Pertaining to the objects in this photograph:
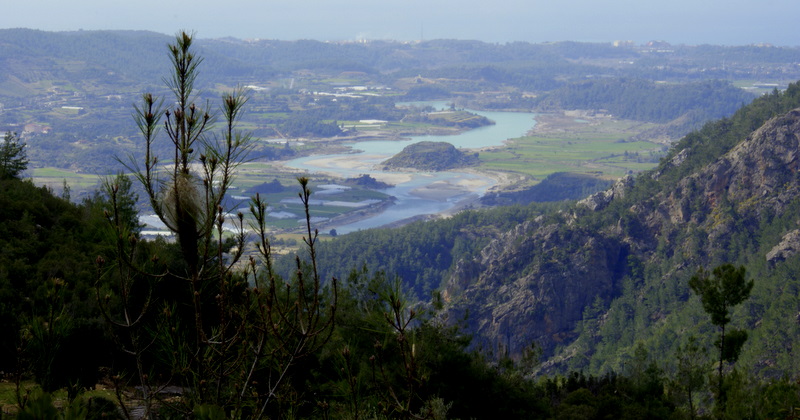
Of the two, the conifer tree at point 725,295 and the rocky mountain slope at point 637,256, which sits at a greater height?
the conifer tree at point 725,295

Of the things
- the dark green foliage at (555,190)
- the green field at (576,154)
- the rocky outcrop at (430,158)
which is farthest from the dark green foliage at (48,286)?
the rocky outcrop at (430,158)

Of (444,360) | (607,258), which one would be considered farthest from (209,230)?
(607,258)

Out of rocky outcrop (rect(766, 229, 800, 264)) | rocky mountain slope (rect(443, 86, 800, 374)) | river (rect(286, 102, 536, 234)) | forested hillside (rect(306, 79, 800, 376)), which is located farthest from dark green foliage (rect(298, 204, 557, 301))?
rocky outcrop (rect(766, 229, 800, 264))

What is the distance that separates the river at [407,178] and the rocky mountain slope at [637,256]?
21.7 meters

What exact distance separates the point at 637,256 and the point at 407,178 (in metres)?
45.3

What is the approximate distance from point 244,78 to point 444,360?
189647 mm

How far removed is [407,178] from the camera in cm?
9512

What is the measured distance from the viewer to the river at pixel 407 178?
79.0 meters

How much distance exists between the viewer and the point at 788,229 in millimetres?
44156

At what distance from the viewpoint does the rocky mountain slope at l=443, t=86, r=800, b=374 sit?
44406 mm

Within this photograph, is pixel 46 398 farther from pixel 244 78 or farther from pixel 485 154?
pixel 244 78

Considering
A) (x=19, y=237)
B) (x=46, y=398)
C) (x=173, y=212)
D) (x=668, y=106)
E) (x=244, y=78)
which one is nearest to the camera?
(x=46, y=398)

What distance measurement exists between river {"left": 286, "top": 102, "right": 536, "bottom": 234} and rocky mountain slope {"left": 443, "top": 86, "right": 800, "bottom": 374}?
71.2ft

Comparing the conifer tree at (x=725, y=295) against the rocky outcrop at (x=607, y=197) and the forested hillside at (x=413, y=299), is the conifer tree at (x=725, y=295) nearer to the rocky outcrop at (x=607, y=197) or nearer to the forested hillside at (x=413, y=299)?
the forested hillside at (x=413, y=299)
